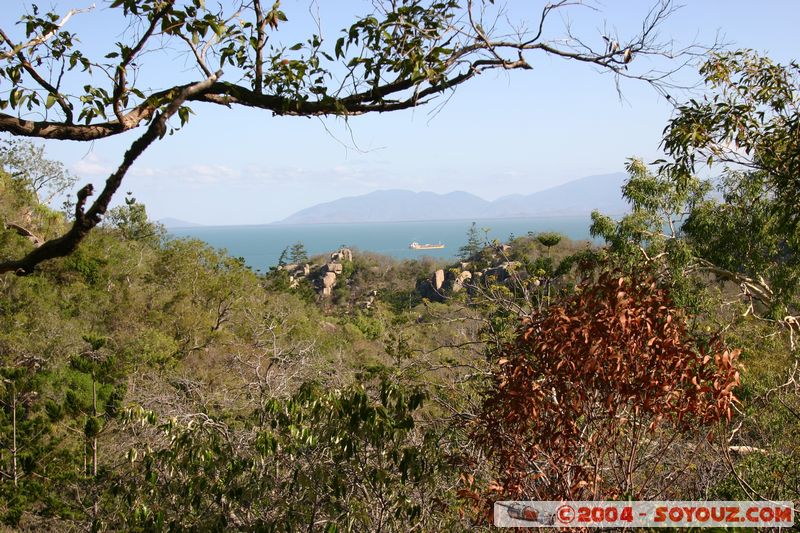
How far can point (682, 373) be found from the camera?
8.64 ft

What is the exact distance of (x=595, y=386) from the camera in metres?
2.73

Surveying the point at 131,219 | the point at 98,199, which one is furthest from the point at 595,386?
the point at 131,219

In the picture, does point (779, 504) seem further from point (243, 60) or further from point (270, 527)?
point (243, 60)

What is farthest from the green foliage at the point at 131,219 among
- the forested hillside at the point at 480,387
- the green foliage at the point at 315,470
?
the green foliage at the point at 315,470

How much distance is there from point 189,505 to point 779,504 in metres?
3.20

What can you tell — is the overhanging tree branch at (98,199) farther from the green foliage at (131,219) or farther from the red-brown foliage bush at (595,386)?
the green foliage at (131,219)

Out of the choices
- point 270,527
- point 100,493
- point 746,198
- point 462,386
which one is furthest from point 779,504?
point 746,198

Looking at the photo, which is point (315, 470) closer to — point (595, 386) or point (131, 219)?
point (595, 386)

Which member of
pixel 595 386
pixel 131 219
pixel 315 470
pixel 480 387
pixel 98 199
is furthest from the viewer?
pixel 131 219

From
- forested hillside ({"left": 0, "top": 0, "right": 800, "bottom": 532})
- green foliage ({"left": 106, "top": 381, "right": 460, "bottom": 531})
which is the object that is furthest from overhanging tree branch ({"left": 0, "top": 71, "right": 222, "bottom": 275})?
green foliage ({"left": 106, "top": 381, "right": 460, "bottom": 531})

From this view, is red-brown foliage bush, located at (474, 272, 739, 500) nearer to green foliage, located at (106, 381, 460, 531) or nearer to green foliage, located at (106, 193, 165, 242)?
green foliage, located at (106, 381, 460, 531)

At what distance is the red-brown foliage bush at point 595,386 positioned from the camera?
261 centimetres

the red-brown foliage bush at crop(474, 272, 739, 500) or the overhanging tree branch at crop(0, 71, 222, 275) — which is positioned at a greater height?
the overhanging tree branch at crop(0, 71, 222, 275)

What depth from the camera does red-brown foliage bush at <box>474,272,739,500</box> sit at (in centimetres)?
261
